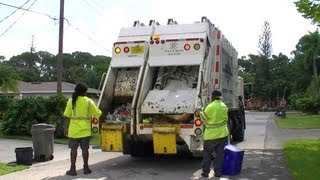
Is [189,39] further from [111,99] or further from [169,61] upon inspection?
[111,99]

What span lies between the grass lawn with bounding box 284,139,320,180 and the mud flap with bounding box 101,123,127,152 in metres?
3.55

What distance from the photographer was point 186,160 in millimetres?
13070

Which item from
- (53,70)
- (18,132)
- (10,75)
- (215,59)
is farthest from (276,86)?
(215,59)

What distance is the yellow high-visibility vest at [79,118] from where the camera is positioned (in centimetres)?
1048

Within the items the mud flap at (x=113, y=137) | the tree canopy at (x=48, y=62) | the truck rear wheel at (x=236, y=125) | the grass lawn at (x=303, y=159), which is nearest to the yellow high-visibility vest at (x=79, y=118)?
the mud flap at (x=113, y=137)

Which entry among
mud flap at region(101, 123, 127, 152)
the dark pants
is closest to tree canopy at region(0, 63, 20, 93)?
mud flap at region(101, 123, 127, 152)

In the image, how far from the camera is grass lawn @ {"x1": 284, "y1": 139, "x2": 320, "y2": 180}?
10250 millimetres

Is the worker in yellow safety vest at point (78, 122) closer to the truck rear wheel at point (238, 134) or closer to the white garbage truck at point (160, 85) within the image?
the white garbage truck at point (160, 85)

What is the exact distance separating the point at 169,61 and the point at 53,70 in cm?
8271

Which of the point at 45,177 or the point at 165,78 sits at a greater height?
the point at 165,78

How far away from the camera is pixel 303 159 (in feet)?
41.5

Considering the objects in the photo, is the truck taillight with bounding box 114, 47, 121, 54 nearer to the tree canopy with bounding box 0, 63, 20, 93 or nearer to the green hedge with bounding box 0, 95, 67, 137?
the green hedge with bounding box 0, 95, 67, 137

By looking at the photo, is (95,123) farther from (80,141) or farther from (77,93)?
(77,93)

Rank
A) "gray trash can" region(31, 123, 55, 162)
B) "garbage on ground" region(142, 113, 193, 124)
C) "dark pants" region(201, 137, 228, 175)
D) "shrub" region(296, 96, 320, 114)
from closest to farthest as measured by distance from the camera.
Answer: "dark pants" region(201, 137, 228, 175)
"garbage on ground" region(142, 113, 193, 124)
"gray trash can" region(31, 123, 55, 162)
"shrub" region(296, 96, 320, 114)
